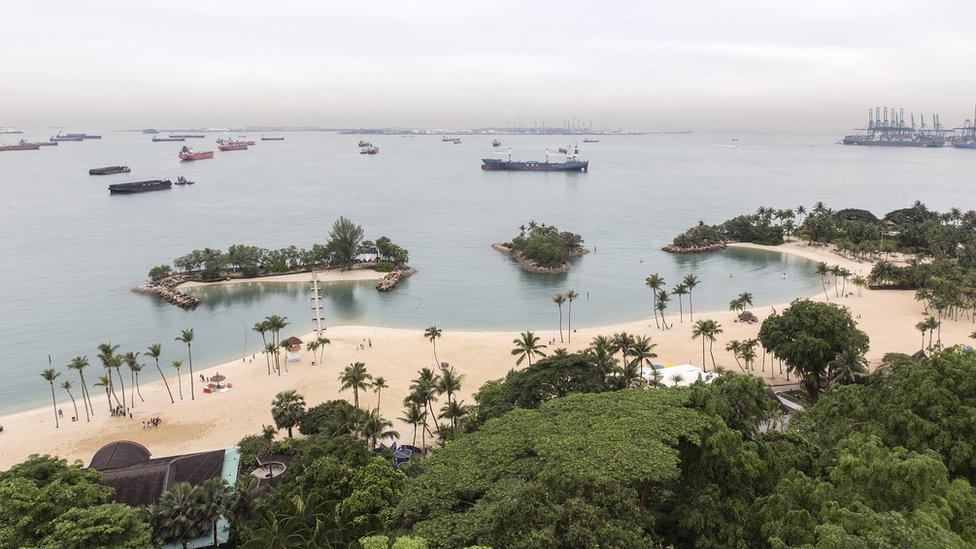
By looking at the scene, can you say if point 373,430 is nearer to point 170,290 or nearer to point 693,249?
point 170,290

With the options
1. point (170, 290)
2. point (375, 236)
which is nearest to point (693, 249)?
point (375, 236)

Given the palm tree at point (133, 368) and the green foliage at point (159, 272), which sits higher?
the green foliage at point (159, 272)

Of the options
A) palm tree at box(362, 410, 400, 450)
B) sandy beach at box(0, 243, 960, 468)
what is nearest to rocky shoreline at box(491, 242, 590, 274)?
sandy beach at box(0, 243, 960, 468)

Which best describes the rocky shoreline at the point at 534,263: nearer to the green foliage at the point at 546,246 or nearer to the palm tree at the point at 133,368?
the green foliage at the point at 546,246

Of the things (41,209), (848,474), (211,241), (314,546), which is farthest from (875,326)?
(41,209)

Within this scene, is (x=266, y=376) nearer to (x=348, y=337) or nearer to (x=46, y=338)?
(x=348, y=337)

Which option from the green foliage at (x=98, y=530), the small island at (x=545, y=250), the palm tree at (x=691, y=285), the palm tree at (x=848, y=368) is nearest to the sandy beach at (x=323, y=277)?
the small island at (x=545, y=250)

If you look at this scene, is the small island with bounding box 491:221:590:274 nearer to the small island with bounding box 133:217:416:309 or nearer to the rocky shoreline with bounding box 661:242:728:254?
the rocky shoreline with bounding box 661:242:728:254
